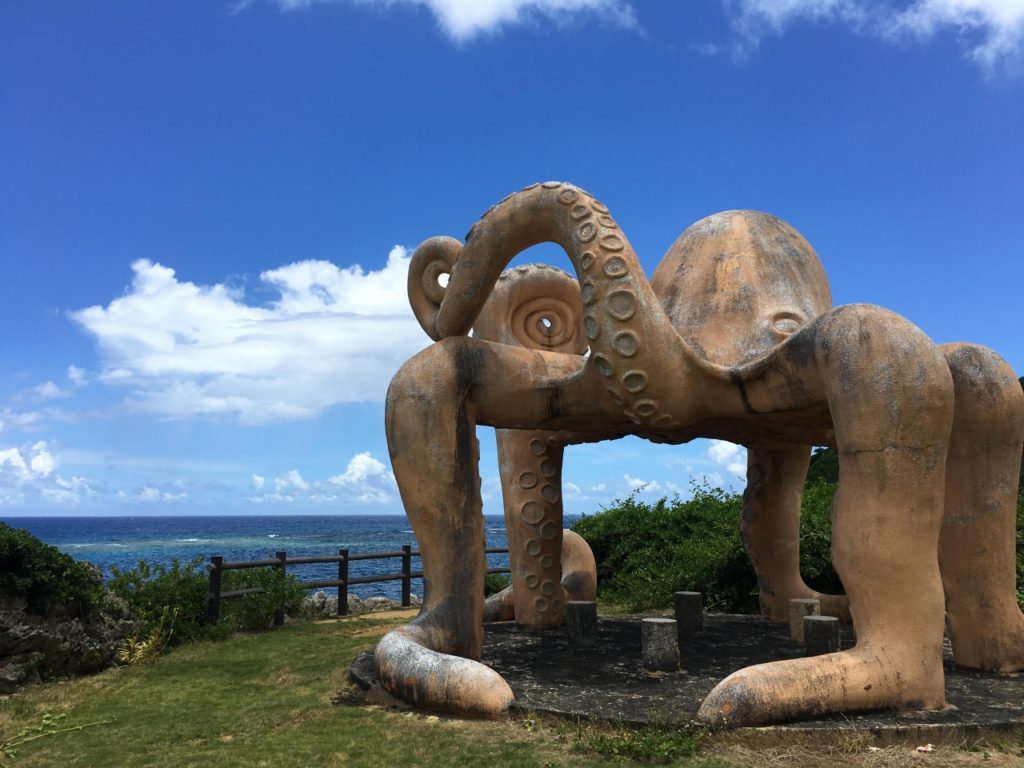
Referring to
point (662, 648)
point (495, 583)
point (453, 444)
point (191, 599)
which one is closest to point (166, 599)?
point (191, 599)

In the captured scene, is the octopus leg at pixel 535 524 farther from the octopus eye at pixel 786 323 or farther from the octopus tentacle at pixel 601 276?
the octopus eye at pixel 786 323

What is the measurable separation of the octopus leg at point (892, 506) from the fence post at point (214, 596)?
7263 mm

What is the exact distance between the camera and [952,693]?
504 centimetres

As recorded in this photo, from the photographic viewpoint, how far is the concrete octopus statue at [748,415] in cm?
475

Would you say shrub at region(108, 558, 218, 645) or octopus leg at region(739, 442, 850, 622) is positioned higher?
octopus leg at region(739, 442, 850, 622)

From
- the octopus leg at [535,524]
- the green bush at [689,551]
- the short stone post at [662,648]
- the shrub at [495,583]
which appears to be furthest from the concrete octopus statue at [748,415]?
the shrub at [495,583]

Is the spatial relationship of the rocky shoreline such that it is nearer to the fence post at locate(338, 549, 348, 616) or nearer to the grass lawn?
the grass lawn

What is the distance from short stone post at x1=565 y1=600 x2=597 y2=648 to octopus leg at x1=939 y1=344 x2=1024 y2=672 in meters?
2.72

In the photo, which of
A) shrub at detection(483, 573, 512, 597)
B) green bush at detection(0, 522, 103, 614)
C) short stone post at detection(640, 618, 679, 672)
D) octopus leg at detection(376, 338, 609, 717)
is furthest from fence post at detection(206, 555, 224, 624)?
short stone post at detection(640, 618, 679, 672)

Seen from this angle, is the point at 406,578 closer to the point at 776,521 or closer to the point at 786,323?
the point at 776,521

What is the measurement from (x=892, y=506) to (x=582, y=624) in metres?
3.00

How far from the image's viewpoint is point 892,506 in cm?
479

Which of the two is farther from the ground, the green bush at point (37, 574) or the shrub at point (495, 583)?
the green bush at point (37, 574)

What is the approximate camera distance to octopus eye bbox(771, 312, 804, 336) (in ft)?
19.9
